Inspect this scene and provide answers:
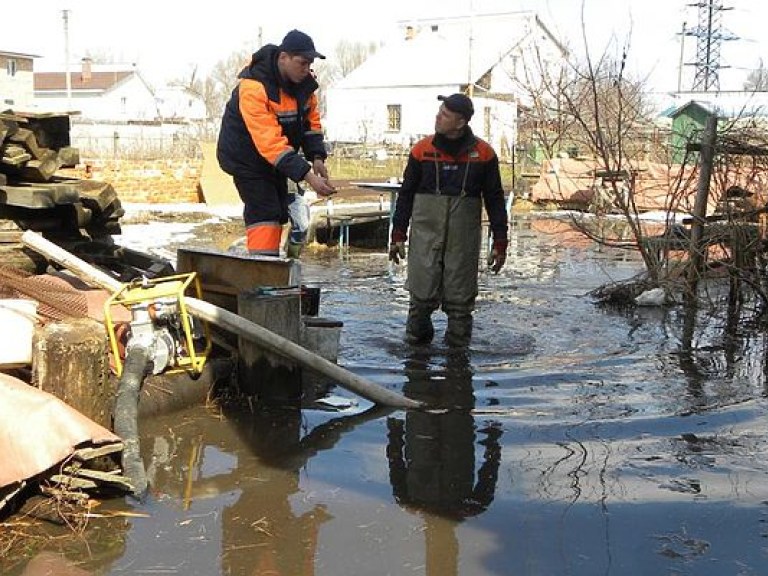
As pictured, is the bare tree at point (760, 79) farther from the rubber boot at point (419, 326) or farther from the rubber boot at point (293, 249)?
the rubber boot at point (293, 249)

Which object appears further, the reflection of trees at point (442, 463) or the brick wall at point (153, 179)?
the brick wall at point (153, 179)

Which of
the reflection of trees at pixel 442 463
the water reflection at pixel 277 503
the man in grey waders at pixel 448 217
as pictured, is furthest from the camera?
the man in grey waders at pixel 448 217

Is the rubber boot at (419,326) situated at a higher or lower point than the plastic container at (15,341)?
lower

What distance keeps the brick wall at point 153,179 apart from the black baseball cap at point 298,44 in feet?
58.3

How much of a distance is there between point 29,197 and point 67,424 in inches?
151

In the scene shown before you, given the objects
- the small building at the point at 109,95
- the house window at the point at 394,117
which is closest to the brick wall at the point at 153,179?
the house window at the point at 394,117

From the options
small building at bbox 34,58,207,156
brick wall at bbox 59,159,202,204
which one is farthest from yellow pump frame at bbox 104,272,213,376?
small building at bbox 34,58,207,156

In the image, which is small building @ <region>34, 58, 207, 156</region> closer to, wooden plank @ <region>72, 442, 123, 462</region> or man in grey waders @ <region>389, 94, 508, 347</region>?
man in grey waders @ <region>389, 94, 508, 347</region>

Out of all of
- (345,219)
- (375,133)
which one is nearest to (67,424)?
(345,219)

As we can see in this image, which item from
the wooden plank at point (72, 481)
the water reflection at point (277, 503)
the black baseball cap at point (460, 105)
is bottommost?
the water reflection at point (277, 503)

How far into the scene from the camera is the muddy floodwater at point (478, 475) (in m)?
3.51

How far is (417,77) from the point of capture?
185 ft

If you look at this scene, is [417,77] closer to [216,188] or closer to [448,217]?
[216,188]

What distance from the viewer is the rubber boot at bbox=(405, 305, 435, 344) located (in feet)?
23.4
